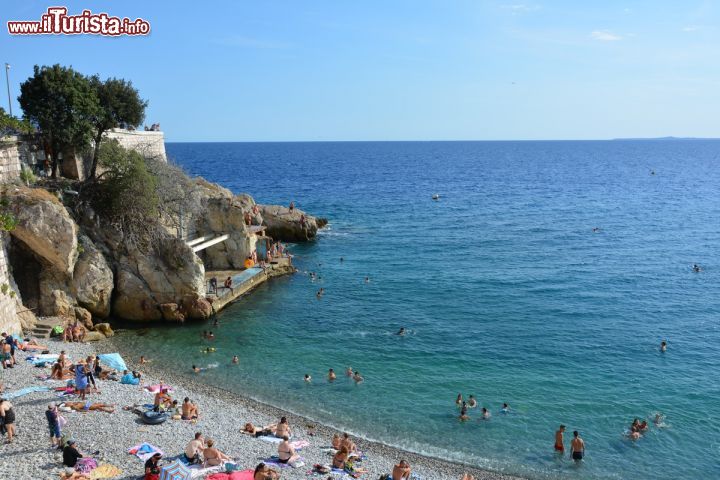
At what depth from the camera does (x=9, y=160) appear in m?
28.3

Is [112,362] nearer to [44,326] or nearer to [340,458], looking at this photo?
[44,326]

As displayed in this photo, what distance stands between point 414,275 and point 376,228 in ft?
65.8

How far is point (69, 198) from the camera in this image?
30094mm

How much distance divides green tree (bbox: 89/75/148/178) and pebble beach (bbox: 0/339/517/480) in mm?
14725

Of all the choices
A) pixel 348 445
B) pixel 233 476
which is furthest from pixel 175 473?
pixel 348 445

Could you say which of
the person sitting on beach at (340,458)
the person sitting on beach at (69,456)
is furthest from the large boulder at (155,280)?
the person sitting on beach at (69,456)

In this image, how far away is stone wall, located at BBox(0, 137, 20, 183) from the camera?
27422 millimetres

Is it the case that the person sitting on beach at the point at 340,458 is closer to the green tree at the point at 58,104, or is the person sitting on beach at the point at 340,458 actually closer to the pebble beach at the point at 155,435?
the pebble beach at the point at 155,435

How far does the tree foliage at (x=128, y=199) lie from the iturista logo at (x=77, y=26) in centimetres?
702

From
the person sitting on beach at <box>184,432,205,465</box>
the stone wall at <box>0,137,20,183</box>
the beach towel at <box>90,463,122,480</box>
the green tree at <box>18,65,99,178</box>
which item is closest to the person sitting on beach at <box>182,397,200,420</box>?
the person sitting on beach at <box>184,432,205,465</box>

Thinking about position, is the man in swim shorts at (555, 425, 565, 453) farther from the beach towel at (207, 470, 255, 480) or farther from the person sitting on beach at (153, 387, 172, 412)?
the person sitting on beach at (153, 387, 172, 412)

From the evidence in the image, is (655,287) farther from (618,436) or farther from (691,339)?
(618,436)

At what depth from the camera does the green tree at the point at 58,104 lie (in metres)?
30.5

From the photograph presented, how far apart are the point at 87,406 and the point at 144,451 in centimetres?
418
